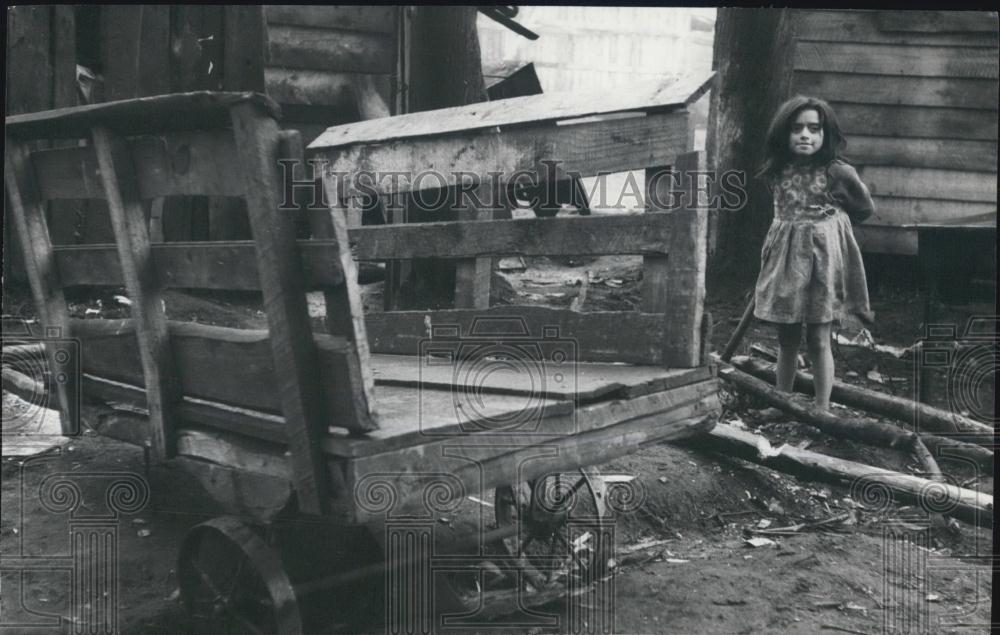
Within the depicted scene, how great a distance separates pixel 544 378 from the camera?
2.98m

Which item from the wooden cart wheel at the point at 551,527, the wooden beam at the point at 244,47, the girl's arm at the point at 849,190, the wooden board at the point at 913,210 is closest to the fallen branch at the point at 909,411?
the girl's arm at the point at 849,190

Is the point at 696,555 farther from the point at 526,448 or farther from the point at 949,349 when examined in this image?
the point at 949,349

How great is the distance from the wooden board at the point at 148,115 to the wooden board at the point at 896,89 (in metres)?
6.64

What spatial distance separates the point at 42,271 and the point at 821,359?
12.6 feet

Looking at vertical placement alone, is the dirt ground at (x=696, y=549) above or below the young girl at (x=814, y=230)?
below

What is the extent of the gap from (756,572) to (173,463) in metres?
2.36

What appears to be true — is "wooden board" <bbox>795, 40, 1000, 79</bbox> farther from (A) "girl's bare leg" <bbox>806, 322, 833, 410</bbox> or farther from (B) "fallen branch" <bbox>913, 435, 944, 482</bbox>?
(B) "fallen branch" <bbox>913, 435, 944, 482</bbox>

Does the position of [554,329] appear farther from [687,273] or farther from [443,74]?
[443,74]

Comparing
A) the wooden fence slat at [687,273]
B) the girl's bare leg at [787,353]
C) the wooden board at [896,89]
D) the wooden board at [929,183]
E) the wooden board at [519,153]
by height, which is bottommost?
the girl's bare leg at [787,353]

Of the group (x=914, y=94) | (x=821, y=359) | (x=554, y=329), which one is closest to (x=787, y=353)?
(x=821, y=359)

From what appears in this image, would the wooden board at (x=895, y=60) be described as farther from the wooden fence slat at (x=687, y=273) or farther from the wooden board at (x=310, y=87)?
the wooden fence slat at (x=687, y=273)

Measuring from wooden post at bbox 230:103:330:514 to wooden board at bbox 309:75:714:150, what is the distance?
130 centimetres

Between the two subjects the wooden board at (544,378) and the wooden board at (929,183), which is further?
the wooden board at (929,183)

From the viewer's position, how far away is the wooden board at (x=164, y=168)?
7.07 feet
